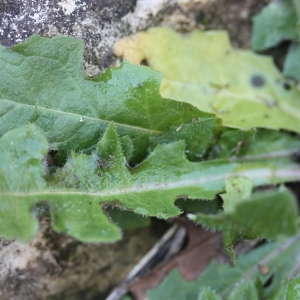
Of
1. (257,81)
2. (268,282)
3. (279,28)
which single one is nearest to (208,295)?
(268,282)

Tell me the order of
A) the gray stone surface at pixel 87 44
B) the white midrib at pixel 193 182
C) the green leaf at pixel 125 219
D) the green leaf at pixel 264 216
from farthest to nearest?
the green leaf at pixel 125 219, the gray stone surface at pixel 87 44, the white midrib at pixel 193 182, the green leaf at pixel 264 216

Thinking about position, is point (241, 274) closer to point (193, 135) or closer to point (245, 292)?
point (245, 292)

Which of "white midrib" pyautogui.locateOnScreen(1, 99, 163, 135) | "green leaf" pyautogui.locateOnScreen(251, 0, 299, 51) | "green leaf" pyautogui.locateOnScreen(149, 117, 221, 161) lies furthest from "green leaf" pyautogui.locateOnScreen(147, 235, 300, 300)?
"green leaf" pyautogui.locateOnScreen(251, 0, 299, 51)

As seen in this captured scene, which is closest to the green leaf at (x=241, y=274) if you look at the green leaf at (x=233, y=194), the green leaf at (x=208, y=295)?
the green leaf at (x=208, y=295)

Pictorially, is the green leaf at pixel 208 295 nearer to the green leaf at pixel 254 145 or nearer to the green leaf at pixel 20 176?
the green leaf at pixel 254 145

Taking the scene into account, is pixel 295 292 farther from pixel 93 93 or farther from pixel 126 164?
pixel 93 93

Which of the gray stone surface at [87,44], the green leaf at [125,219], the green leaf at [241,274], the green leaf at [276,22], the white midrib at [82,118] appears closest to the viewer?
the white midrib at [82,118]

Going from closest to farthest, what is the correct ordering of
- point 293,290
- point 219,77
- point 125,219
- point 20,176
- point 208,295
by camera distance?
1. point 20,176
2. point 293,290
3. point 208,295
4. point 125,219
5. point 219,77
